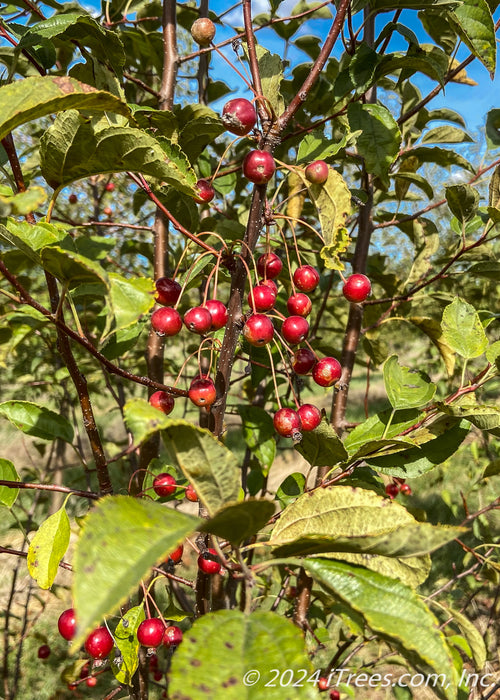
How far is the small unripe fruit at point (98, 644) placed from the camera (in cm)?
109

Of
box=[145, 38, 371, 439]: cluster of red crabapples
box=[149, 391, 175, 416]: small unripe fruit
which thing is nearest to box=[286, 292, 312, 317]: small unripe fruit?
box=[145, 38, 371, 439]: cluster of red crabapples

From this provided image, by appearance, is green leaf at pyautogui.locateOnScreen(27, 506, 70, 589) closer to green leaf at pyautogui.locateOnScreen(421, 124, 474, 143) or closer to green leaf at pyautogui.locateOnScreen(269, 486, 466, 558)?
green leaf at pyautogui.locateOnScreen(269, 486, 466, 558)

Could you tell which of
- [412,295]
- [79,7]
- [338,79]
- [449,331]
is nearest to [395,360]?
[449,331]

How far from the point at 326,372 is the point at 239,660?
2.32ft

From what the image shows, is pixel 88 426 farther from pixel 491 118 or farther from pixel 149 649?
pixel 491 118

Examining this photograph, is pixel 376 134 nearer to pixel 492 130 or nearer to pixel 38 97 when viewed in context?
pixel 492 130

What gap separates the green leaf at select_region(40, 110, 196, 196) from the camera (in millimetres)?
736

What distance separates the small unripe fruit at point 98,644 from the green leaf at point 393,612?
71 centimetres

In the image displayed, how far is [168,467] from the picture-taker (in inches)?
59.2

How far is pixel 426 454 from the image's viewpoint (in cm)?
Result: 115

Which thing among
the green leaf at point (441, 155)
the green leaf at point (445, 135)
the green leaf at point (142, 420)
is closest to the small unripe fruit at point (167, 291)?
the green leaf at point (142, 420)

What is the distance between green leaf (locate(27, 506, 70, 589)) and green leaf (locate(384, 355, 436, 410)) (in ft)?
2.58

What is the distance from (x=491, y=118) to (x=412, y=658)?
171 cm

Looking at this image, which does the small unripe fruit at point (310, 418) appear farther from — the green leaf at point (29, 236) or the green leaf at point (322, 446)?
the green leaf at point (29, 236)
